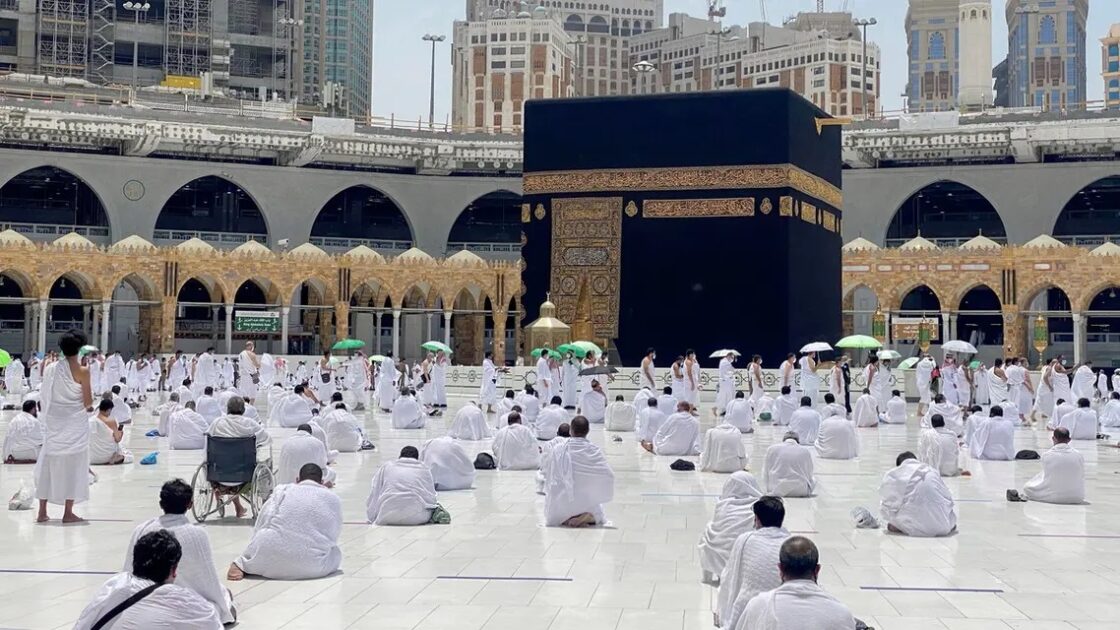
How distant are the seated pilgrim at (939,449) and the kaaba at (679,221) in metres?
10.9

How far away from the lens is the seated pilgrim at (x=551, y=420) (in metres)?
12.3

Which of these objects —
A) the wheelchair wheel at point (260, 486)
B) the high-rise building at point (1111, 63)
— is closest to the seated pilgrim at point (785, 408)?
the wheelchair wheel at point (260, 486)

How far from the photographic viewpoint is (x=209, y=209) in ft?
114

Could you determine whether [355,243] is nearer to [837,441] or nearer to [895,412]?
[895,412]

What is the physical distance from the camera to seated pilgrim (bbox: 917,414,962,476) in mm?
9344

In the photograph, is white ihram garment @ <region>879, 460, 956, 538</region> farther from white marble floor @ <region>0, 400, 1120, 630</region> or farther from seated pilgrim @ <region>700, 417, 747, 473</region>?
seated pilgrim @ <region>700, 417, 747, 473</region>

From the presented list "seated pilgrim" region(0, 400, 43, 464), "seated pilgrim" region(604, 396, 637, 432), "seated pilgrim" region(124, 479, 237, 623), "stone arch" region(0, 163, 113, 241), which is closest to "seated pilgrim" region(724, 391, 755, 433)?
"seated pilgrim" region(604, 396, 637, 432)

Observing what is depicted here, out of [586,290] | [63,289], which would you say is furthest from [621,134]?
[63,289]

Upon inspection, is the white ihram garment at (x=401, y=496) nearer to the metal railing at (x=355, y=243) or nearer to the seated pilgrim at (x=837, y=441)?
the seated pilgrim at (x=837, y=441)

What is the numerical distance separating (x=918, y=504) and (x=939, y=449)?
9.42 ft

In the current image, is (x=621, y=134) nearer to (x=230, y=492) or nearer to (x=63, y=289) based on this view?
(x=230, y=492)

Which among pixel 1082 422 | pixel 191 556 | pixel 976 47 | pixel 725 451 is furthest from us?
pixel 976 47

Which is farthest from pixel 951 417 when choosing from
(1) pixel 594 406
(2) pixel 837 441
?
(1) pixel 594 406

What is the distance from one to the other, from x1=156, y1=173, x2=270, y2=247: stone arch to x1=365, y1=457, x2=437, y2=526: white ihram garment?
91.7 ft
